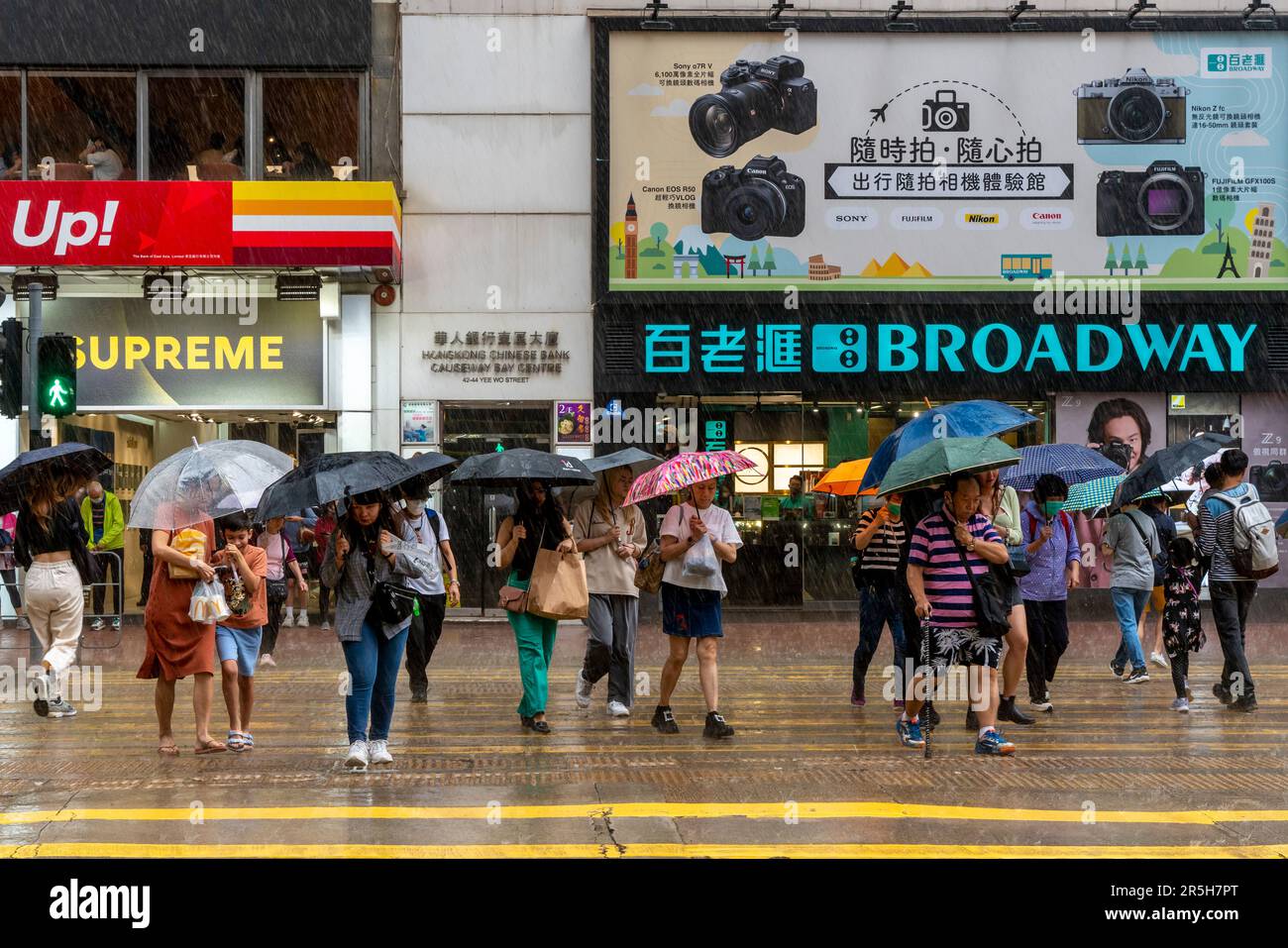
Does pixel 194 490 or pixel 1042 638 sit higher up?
pixel 194 490

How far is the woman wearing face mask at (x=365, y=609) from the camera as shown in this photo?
820 centimetres

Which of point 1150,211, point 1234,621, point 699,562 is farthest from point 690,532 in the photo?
point 1150,211

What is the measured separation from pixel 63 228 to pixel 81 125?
223cm

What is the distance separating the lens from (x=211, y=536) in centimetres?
870

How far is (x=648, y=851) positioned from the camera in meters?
6.25

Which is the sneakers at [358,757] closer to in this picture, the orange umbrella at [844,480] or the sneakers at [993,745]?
the sneakers at [993,745]

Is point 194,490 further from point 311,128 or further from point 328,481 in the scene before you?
point 311,128

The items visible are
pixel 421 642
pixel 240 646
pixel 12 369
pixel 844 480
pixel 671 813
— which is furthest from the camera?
pixel 12 369

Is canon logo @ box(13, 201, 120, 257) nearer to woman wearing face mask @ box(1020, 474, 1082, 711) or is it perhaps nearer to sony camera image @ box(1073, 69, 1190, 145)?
woman wearing face mask @ box(1020, 474, 1082, 711)

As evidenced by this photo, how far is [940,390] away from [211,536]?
42.7ft

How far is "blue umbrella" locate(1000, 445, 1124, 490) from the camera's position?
10.3m

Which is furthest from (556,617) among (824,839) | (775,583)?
(775,583)

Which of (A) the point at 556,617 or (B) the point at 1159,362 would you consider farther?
(B) the point at 1159,362

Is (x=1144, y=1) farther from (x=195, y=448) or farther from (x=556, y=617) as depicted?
(x=195, y=448)
